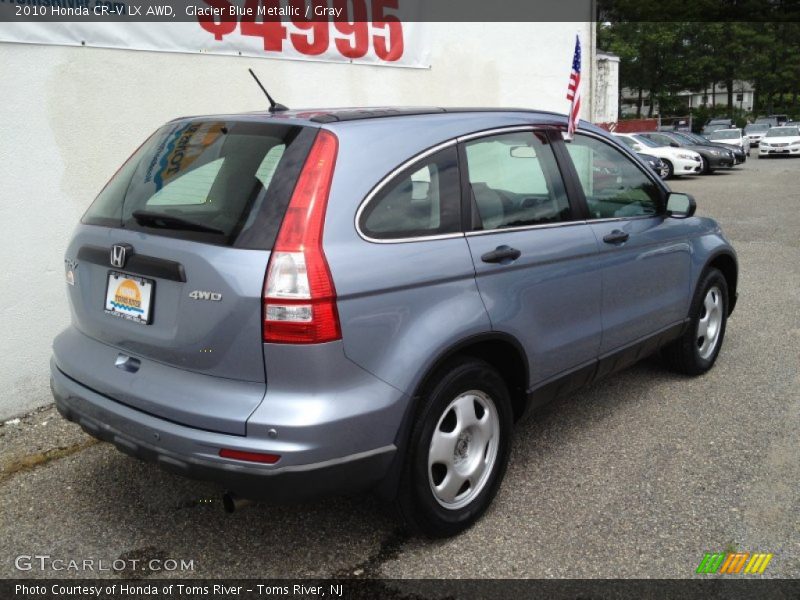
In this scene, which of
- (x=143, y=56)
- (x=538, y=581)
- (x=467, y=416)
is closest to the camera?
(x=538, y=581)

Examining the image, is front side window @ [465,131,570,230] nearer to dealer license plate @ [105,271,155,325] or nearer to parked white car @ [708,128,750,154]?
dealer license plate @ [105,271,155,325]

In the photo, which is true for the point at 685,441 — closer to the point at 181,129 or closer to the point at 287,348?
the point at 287,348

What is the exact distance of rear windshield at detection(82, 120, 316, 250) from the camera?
8.59 ft

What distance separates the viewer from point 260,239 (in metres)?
2.55

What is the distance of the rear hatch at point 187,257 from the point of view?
2.54m

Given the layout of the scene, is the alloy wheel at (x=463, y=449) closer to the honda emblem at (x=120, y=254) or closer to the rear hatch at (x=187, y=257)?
the rear hatch at (x=187, y=257)

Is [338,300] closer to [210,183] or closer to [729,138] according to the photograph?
[210,183]

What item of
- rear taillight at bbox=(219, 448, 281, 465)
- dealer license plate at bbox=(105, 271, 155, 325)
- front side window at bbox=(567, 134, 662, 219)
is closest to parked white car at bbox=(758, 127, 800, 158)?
front side window at bbox=(567, 134, 662, 219)

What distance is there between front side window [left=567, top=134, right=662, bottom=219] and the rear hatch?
1.67 metres

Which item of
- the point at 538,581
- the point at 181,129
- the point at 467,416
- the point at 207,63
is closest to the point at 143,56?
the point at 207,63

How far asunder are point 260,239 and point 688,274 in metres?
2.99

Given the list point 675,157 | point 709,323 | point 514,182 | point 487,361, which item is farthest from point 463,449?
point 675,157

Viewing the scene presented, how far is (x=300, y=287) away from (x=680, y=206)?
2.74 meters

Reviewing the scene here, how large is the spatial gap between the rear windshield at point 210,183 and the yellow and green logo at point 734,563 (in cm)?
208
